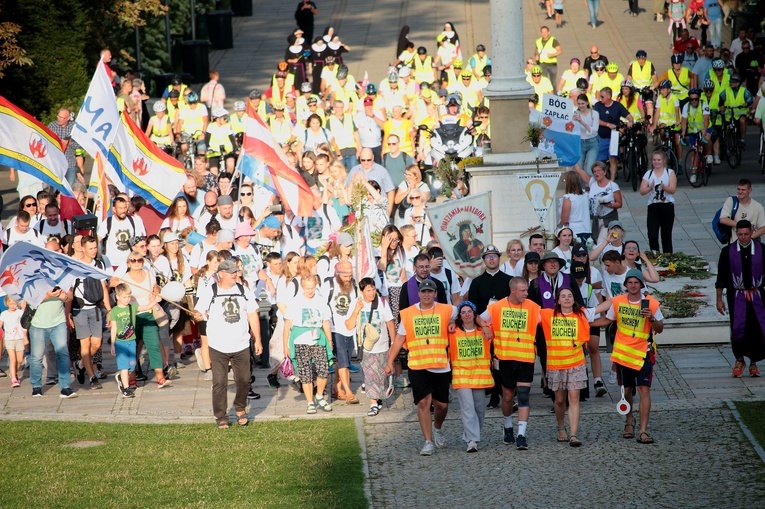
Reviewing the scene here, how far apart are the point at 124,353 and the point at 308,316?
224 cm

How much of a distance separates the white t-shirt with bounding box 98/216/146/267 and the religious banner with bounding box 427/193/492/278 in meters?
4.12

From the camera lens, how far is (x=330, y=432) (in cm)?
1298

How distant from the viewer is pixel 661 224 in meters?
18.8

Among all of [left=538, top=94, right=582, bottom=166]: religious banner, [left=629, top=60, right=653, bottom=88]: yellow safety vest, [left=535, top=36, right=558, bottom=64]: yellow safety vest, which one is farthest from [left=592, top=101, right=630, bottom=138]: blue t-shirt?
[left=535, top=36, right=558, bottom=64]: yellow safety vest

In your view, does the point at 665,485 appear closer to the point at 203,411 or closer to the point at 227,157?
the point at 203,411

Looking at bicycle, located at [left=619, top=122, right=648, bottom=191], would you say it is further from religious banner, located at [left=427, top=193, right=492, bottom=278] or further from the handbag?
the handbag

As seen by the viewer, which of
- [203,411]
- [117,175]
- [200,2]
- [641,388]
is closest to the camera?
[641,388]

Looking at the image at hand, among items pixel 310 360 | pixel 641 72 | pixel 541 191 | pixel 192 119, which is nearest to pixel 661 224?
pixel 541 191

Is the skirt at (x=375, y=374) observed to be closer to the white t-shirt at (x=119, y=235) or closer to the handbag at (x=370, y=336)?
the handbag at (x=370, y=336)

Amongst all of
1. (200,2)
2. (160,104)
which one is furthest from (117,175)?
(200,2)

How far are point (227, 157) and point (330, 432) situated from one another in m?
11.5

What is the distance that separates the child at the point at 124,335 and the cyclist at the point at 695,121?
12.4 metres

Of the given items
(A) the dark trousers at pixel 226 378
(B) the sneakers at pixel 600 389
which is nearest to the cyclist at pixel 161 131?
(A) the dark trousers at pixel 226 378

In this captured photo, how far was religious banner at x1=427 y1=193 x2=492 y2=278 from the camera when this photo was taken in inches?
584
